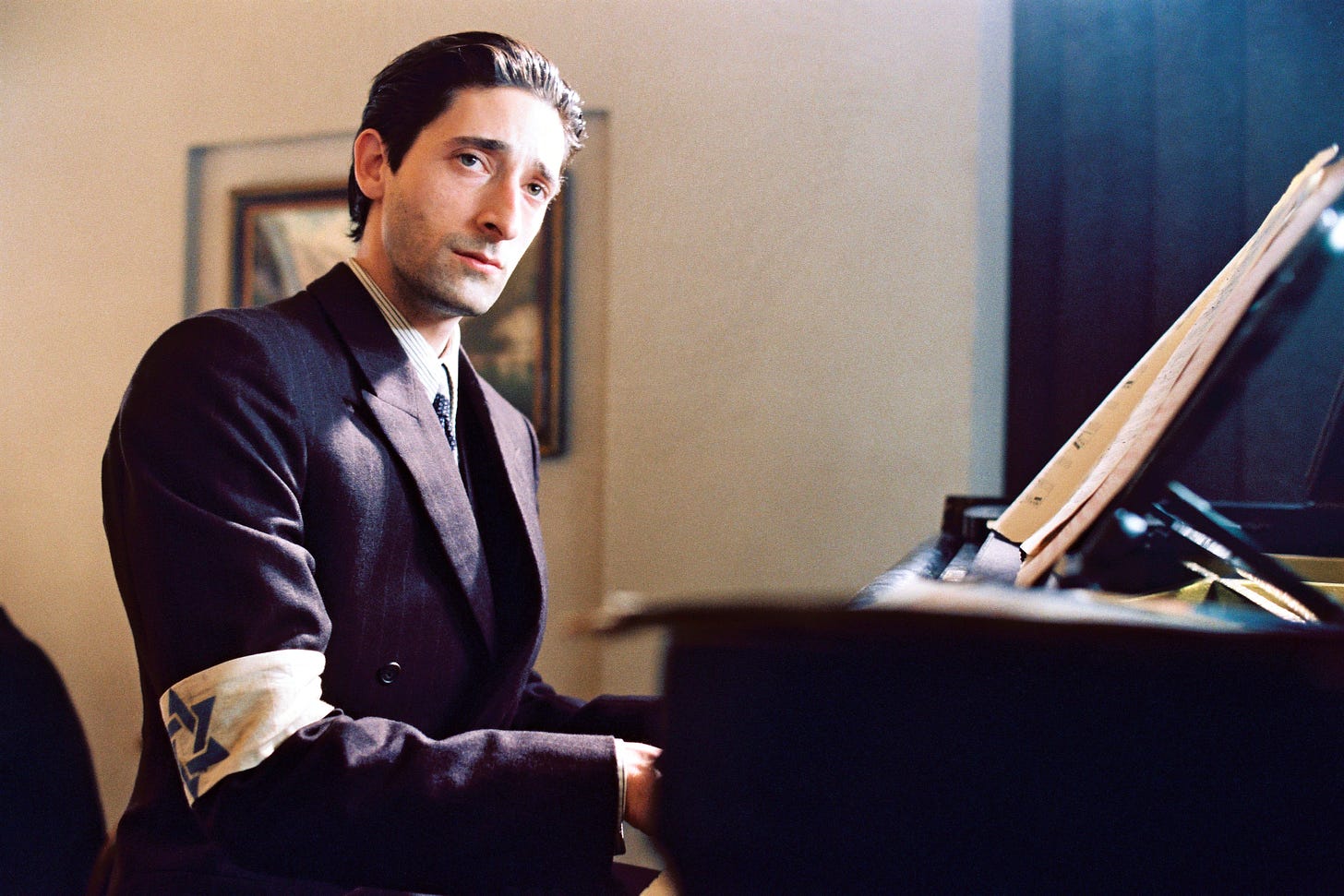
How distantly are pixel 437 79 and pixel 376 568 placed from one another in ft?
2.43

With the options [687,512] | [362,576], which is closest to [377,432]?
[362,576]

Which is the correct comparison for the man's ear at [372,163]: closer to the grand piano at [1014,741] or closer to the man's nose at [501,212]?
the man's nose at [501,212]

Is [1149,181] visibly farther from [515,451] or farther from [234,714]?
[234,714]

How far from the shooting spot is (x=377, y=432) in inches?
46.4

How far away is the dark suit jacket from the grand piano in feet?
0.88

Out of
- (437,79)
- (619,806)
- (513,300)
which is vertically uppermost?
(437,79)

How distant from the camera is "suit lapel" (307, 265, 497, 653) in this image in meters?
1.19

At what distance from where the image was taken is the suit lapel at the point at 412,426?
1.19 meters

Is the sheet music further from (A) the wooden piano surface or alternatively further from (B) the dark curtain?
(B) the dark curtain

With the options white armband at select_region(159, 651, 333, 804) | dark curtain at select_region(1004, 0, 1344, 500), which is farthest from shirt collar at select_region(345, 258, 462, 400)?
dark curtain at select_region(1004, 0, 1344, 500)

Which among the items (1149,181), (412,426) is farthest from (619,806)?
(1149,181)

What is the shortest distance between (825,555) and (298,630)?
65.7 inches

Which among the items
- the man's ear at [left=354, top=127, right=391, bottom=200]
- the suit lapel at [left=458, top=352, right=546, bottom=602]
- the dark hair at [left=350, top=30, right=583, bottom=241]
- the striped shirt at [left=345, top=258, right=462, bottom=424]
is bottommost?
the suit lapel at [left=458, top=352, right=546, bottom=602]

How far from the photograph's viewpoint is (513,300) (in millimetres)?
2682
